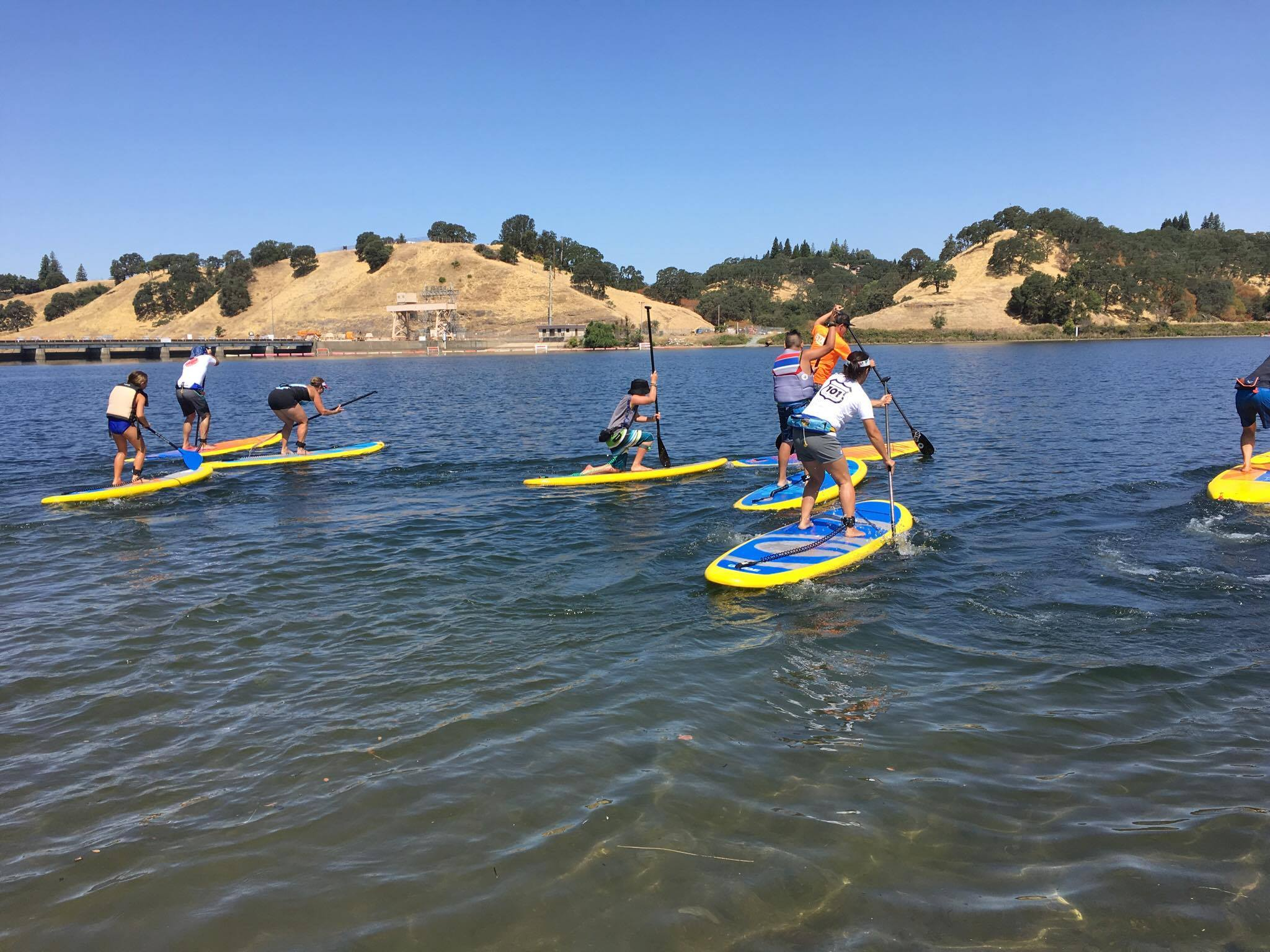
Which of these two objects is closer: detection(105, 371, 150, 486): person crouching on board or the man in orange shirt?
the man in orange shirt

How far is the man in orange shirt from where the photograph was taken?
12.3 meters

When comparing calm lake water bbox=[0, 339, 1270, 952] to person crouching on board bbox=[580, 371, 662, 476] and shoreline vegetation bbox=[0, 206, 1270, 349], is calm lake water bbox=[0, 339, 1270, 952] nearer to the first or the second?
person crouching on board bbox=[580, 371, 662, 476]

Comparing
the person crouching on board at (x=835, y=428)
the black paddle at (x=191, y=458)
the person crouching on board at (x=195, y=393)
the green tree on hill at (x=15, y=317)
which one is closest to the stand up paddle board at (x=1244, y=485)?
the person crouching on board at (x=835, y=428)

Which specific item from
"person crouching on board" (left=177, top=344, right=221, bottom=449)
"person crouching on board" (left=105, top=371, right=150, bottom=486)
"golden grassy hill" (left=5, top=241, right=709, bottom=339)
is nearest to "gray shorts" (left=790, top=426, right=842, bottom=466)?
"person crouching on board" (left=105, top=371, right=150, bottom=486)

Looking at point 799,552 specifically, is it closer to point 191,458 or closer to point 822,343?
point 822,343

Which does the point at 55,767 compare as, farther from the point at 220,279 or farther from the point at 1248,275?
the point at 220,279

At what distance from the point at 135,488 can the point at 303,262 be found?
178351mm

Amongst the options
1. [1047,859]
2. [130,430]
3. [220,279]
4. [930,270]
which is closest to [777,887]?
[1047,859]

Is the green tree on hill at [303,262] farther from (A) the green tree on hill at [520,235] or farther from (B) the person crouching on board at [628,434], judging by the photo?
(B) the person crouching on board at [628,434]

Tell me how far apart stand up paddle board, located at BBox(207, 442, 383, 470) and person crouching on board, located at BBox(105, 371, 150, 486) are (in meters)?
2.00

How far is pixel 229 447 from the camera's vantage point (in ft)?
67.2

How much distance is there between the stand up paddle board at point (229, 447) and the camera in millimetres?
19844

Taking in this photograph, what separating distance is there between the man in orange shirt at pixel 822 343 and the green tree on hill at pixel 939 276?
141 m

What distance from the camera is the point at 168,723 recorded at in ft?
21.6
